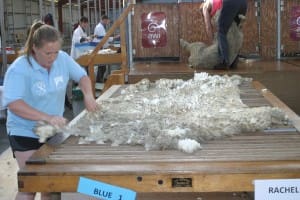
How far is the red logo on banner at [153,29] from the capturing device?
691 centimetres

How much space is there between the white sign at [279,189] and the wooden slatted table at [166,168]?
3 centimetres

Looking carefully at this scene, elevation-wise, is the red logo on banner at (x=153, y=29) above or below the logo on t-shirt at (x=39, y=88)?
above

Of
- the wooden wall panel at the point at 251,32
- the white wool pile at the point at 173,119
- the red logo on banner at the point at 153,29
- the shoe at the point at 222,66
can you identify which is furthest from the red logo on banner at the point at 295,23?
the white wool pile at the point at 173,119

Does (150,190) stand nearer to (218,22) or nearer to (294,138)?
(294,138)

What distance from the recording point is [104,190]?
6.33ft

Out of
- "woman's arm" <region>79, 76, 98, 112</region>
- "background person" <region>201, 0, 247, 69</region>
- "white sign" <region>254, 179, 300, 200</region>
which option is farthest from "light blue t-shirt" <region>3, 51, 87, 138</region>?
"background person" <region>201, 0, 247, 69</region>

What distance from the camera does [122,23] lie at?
6266 millimetres

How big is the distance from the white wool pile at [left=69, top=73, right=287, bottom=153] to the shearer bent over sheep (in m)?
2.10

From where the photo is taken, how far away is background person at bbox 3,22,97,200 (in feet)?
8.54

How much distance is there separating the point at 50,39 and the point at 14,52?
6.26m

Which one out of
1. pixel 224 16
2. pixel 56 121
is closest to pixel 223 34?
pixel 224 16

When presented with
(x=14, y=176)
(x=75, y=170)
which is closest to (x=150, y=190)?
(x=75, y=170)

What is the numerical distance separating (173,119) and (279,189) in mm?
916

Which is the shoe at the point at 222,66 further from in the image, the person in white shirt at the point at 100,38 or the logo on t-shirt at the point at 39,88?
the person in white shirt at the point at 100,38
